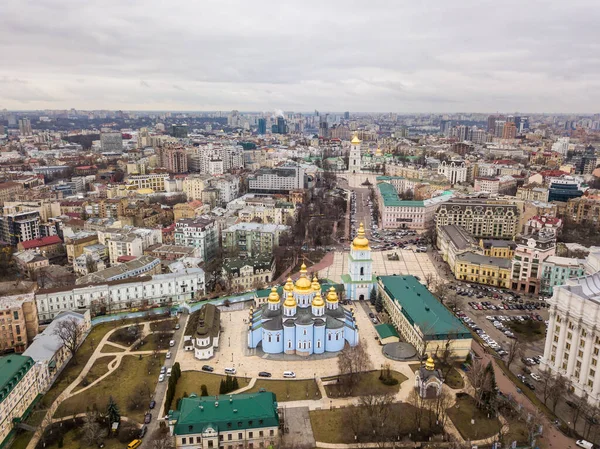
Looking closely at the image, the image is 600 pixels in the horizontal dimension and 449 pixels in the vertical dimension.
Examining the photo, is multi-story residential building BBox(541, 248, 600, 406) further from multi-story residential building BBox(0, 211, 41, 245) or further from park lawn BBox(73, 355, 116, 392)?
multi-story residential building BBox(0, 211, 41, 245)

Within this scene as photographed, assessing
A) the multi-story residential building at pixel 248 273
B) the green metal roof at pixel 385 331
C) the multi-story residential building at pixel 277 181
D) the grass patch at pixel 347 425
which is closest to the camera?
the grass patch at pixel 347 425

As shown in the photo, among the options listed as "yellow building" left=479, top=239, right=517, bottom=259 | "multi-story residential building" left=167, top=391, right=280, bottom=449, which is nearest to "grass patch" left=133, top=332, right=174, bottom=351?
"multi-story residential building" left=167, top=391, right=280, bottom=449

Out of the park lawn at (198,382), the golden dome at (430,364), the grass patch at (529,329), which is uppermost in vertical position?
the golden dome at (430,364)

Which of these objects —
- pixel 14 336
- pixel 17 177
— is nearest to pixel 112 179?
pixel 17 177

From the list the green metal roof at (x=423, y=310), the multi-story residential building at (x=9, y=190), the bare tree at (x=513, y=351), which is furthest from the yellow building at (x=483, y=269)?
the multi-story residential building at (x=9, y=190)

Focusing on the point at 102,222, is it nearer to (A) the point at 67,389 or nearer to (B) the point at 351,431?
(A) the point at 67,389

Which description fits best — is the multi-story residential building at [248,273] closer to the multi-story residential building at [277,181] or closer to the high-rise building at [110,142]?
the multi-story residential building at [277,181]
